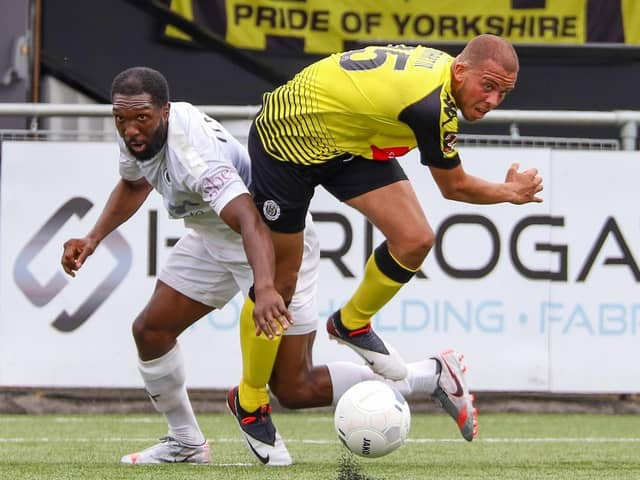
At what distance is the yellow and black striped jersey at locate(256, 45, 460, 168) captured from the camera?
5.90 meters

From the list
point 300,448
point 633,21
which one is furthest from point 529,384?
point 633,21

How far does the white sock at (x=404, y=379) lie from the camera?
6.73m

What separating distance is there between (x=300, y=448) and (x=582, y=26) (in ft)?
19.3

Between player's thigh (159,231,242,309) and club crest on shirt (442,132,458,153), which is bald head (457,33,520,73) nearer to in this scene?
club crest on shirt (442,132,458,153)

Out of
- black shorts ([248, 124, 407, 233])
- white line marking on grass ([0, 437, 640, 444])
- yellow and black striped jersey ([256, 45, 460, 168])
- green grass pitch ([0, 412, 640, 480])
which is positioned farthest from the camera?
white line marking on grass ([0, 437, 640, 444])

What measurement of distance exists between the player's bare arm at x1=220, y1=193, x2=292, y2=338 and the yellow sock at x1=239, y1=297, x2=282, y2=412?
63 centimetres

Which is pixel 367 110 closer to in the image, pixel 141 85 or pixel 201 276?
pixel 141 85

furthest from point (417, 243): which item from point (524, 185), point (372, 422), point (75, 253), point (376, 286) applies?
point (75, 253)

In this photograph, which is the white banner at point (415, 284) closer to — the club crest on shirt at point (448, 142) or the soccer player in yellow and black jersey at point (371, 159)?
the soccer player in yellow and black jersey at point (371, 159)

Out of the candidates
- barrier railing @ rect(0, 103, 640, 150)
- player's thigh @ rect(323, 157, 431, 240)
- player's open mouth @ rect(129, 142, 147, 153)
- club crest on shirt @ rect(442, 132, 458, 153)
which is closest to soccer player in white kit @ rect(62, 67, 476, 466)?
player's open mouth @ rect(129, 142, 147, 153)

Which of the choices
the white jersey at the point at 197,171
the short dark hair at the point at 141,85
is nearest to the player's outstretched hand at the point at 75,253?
the white jersey at the point at 197,171

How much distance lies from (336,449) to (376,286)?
1.22 metres

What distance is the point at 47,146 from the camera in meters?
9.27

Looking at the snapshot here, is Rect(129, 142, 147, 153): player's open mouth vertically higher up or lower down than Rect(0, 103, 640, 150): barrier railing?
lower down
